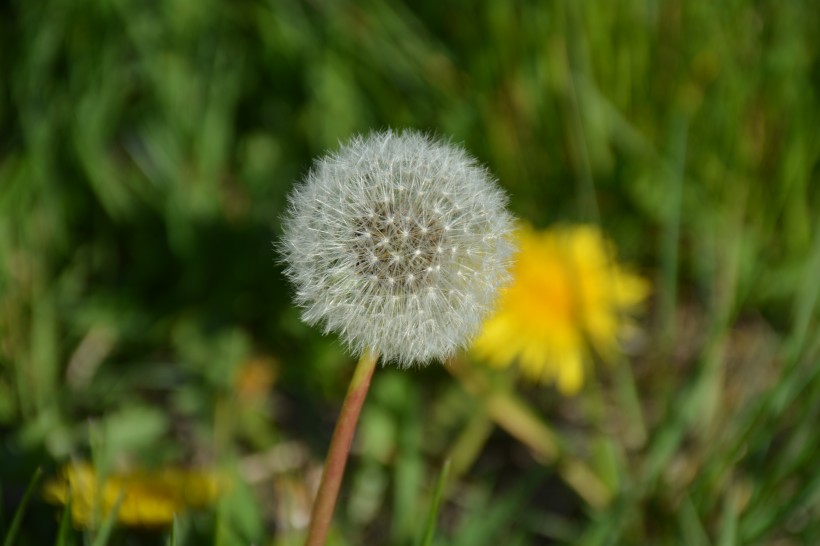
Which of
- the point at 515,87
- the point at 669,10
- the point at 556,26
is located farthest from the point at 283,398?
the point at 669,10

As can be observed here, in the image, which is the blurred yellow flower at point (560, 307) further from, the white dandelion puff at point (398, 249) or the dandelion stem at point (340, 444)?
the dandelion stem at point (340, 444)

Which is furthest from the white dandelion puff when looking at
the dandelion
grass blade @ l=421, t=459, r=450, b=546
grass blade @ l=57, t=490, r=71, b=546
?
grass blade @ l=57, t=490, r=71, b=546

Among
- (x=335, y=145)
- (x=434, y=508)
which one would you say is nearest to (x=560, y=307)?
(x=335, y=145)

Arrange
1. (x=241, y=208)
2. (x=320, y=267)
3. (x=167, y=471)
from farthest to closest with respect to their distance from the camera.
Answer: (x=241, y=208) < (x=167, y=471) < (x=320, y=267)

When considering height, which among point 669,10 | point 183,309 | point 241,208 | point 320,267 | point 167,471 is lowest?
point 167,471

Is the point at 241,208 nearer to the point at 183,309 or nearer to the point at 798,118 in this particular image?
the point at 183,309

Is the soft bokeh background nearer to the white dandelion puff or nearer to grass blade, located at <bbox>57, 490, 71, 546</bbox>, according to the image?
grass blade, located at <bbox>57, 490, 71, 546</bbox>

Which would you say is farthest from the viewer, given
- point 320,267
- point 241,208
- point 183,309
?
point 241,208
